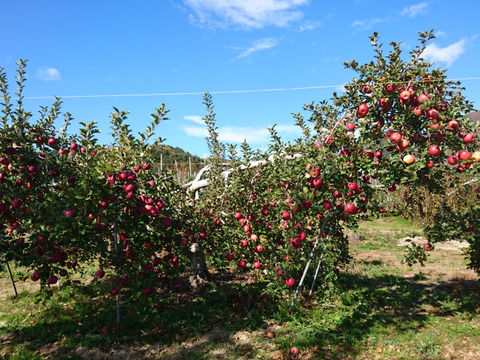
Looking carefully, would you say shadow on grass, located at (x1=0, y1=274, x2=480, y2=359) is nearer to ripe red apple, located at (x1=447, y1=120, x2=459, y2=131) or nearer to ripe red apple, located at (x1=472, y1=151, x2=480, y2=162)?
ripe red apple, located at (x1=472, y1=151, x2=480, y2=162)

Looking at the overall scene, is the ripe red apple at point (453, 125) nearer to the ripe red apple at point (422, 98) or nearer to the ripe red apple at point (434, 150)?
the ripe red apple at point (434, 150)

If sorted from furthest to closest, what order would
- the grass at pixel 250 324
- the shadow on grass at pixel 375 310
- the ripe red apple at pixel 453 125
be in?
the shadow on grass at pixel 375 310 → the grass at pixel 250 324 → the ripe red apple at pixel 453 125

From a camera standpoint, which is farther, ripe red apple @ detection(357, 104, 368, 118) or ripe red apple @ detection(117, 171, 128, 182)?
ripe red apple @ detection(357, 104, 368, 118)

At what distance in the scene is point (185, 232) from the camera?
428 cm

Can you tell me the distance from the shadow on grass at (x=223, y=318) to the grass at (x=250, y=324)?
0.01m

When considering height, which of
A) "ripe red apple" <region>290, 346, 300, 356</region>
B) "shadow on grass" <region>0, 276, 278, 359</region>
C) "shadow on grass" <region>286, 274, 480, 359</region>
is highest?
"shadow on grass" <region>0, 276, 278, 359</region>

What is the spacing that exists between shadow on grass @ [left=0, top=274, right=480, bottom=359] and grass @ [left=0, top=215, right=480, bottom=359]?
1cm

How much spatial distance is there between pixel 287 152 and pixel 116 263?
2.84 meters

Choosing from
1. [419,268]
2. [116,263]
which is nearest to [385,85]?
[116,263]

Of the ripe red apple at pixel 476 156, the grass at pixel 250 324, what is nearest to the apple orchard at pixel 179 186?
the ripe red apple at pixel 476 156

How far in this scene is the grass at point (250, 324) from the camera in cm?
386

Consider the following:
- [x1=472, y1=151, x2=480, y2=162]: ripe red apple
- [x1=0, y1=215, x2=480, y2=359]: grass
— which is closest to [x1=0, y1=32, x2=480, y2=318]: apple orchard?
[x1=472, y1=151, x2=480, y2=162]: ripe red apple

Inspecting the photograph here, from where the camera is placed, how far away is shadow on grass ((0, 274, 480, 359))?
4.08 metres

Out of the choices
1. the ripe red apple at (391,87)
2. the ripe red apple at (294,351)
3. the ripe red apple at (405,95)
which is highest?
the ripe red apple at (391,87)
